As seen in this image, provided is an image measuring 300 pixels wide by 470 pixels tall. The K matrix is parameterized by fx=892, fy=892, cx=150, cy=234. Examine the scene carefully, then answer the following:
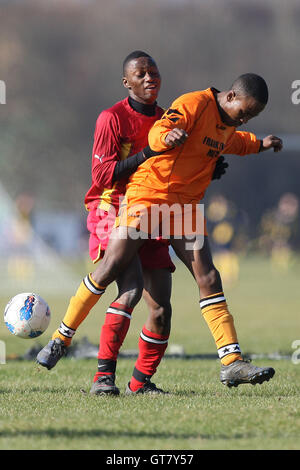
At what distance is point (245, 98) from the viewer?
5.79m

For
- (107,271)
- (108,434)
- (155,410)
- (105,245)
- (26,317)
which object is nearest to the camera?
(108,434)

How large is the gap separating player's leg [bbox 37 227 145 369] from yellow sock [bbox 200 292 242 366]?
0.60m

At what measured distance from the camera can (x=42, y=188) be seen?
53094mm

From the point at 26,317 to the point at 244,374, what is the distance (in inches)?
67.0

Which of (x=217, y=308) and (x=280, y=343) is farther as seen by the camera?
(x=280, y=343)

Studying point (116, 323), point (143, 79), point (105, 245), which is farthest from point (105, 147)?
point (116, 323)

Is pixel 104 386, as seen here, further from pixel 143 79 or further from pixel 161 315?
pixel 143 79

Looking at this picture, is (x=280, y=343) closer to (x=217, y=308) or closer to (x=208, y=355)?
(x=208, y=355)

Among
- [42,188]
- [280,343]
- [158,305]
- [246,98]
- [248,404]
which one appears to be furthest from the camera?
[42,188]

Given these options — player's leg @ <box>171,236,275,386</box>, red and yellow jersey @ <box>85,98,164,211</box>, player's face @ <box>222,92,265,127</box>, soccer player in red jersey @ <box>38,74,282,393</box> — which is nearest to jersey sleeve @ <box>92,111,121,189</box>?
red and yellow jersey @ <box>85,98,164,211</box>

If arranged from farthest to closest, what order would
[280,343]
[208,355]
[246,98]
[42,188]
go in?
[42,188] < [280,343] < [208,355] < [246,98]

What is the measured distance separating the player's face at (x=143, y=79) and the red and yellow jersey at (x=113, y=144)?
4.3 inches

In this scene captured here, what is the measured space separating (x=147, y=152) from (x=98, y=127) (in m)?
0.45

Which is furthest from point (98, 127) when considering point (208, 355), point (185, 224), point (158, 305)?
point (208, 355)
